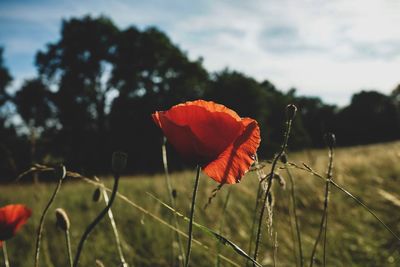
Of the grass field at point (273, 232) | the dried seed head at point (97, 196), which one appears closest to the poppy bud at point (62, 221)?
the dried seed head at point (97, 196)

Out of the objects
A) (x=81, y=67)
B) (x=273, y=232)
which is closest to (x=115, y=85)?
(x=81, y=67)

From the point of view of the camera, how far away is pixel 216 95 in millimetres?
19688

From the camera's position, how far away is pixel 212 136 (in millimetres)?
673

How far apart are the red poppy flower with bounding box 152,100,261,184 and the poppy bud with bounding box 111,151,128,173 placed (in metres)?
0.15

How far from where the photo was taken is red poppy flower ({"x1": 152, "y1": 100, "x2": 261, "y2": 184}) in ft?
2.18

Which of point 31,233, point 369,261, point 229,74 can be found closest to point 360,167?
point 369,261

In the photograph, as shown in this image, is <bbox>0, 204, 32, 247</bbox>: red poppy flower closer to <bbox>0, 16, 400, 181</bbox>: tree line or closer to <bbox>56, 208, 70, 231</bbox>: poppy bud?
<bbox>56, 208, 70, 231</bbox>: poppy bud

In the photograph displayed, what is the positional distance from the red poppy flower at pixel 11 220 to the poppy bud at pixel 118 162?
0.48m

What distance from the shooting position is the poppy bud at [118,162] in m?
0.49

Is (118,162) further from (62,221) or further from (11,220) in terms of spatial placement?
(11,220)

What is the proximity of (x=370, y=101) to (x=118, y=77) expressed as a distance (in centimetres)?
2406

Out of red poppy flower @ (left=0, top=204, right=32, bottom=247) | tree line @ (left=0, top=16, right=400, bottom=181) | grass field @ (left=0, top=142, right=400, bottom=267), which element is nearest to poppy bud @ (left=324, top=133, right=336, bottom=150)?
red poppy flower @ (left=0, top=204, right=32, bottom=247)

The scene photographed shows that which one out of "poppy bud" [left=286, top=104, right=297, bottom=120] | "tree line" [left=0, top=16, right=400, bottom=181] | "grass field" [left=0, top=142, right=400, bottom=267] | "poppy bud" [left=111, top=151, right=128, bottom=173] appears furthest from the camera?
"tree line" [left=0, top=16, right=400, bottom=181]

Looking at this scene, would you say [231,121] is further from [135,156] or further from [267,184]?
[135,156]
